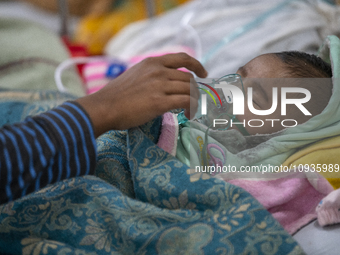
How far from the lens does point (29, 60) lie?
3.98 ft

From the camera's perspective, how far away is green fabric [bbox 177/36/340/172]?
1.95ft

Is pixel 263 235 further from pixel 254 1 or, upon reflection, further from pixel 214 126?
pixel 254 1

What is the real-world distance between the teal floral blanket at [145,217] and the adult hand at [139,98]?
65mm

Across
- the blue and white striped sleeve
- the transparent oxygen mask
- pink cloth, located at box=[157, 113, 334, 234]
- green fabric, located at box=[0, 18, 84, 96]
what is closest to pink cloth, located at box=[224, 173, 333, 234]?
pink cloth, located at box=[157, 113, 334, 234]

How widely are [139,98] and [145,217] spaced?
0.20 m

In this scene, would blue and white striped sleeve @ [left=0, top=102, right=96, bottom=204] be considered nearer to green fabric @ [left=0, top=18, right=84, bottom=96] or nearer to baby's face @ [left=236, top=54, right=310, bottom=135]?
baby's face @ [left=236, top=54, right=310, bottom=135]

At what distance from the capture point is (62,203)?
0.59 meters

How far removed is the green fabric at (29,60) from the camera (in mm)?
1143

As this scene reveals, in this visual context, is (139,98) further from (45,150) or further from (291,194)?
(291,194)

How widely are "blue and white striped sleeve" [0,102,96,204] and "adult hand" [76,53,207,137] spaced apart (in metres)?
0.03

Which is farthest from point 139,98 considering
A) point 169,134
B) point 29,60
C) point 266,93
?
point 29,60

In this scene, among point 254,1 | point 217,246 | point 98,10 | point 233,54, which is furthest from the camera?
point 98,10

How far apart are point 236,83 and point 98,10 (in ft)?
5.63

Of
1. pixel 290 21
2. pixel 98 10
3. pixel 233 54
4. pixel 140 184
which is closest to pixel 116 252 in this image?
pixel 140 184
